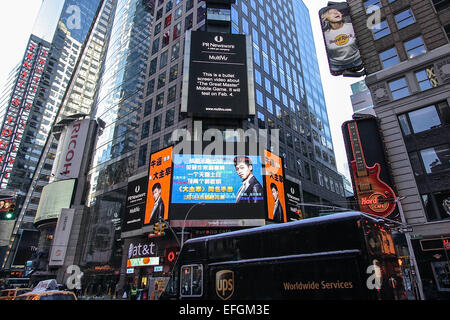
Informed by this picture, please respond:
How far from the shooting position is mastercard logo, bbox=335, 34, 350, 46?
26980 millimetres

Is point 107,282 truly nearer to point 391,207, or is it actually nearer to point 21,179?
point 391,207

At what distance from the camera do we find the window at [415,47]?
23.0 metres

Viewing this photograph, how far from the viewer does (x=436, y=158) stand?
20062 mm

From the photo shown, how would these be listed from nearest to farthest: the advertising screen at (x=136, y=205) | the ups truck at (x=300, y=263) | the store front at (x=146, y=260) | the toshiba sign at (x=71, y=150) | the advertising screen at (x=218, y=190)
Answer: the ups truck at (x=300, y=263), the advertising screen at (x=218, y=190), the store front at (x=146, y=260), the advertising screen at (x=136, y=205), the toshiba sign at (x=71, y=150)

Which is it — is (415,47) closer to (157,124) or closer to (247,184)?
(247,184)

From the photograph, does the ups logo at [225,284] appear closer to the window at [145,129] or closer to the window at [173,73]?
the window at [145,129]

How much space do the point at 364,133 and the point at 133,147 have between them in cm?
3731

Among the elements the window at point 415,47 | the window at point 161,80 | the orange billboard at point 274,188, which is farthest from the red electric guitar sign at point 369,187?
the window at point 161,80

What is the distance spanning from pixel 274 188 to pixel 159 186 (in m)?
14.0

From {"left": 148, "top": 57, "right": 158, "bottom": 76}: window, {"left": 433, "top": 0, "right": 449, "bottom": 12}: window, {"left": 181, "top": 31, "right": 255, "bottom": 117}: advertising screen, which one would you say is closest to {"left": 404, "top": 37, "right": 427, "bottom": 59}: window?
{"left": 433, "top": 0, "right": 449, "bottom": 12}: window

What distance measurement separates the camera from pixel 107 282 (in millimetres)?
45875

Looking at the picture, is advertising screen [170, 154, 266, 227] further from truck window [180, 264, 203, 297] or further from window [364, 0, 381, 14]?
window [364, 0, 381, 14]

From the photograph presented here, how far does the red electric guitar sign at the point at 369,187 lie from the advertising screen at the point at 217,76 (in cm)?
1546

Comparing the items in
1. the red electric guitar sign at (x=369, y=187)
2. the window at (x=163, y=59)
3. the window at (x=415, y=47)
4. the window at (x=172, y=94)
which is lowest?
the red electric guitar sign at (x=369, y=187)
